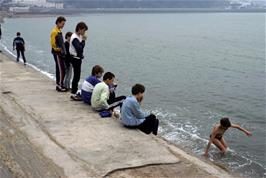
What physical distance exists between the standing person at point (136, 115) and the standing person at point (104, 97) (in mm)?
967

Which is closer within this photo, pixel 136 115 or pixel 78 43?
pixel 136 115

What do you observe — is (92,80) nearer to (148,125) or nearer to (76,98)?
(76,98)

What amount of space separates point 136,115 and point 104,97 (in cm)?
116

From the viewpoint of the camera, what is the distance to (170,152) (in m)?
7.59

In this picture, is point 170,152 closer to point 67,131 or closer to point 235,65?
point 67,131

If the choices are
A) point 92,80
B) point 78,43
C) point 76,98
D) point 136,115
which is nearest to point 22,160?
point 136,115

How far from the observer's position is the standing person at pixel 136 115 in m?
8.55

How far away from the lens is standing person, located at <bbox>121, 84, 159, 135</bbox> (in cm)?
855

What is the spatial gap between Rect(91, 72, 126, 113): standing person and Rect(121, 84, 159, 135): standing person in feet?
3.17

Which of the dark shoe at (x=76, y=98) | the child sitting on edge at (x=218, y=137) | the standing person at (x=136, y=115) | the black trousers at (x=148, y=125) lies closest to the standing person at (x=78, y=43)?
the dark shoe at (x=76, y=98)

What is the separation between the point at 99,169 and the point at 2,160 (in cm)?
149

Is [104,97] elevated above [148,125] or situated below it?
above

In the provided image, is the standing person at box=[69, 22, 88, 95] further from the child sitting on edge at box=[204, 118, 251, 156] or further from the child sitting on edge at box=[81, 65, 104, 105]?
the child sitting on edge at box=[204, 118, 251, 156]

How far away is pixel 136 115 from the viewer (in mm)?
8711
